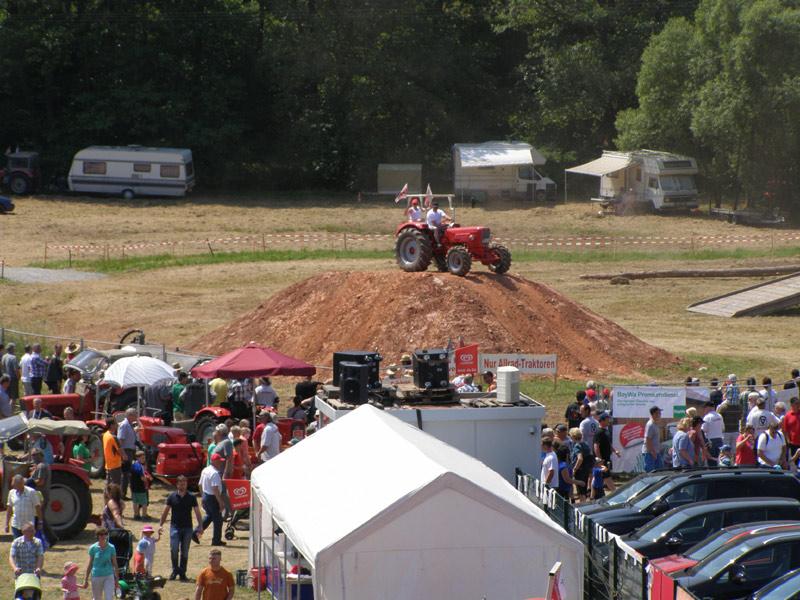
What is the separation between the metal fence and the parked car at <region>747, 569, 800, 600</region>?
119cm

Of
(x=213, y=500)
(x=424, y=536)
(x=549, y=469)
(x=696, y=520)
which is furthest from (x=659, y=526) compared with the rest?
(x=213, y=500)

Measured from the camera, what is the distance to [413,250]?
2803cm

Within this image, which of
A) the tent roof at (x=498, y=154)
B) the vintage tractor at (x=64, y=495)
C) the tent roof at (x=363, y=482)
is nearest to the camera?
the tent roof at (x=363, y=482)

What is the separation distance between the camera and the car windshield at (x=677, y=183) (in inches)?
2061

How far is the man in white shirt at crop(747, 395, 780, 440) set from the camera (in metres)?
17.4

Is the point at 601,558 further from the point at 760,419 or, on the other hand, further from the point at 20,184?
the point at 20,184

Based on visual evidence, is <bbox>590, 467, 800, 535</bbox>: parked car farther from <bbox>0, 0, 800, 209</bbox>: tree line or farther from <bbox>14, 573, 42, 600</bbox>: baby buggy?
<bbox>0, 0, 800, 209</bbox>: tree line

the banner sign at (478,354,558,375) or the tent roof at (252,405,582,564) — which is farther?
the banner sign at (478,354,558,375)

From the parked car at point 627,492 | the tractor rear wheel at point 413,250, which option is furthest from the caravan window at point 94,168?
the parked car at point 627,492

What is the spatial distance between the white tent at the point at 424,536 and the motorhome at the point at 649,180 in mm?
43870

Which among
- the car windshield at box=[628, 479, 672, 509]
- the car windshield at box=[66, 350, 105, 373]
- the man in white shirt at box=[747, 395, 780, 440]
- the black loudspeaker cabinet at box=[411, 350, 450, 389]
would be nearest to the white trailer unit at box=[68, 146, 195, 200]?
the car windshield at box=[66, 350, 105, 373]

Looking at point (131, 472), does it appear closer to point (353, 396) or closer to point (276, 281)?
point (353, 396)

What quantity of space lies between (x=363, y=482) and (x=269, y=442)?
6.54m

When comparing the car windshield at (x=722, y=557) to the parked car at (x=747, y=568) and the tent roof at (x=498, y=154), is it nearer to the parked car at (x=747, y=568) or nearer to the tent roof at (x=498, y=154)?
the parked car at (x=747, y=568)
